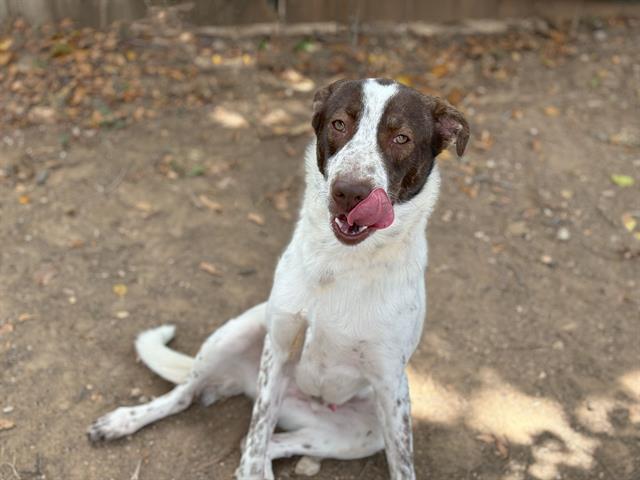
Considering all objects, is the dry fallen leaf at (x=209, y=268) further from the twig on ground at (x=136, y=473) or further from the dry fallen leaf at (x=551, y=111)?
the dry fallen leaf at (x=551, y=111)

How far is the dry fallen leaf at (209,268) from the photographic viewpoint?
15.8 feet

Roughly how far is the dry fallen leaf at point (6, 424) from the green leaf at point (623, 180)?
4.53 m

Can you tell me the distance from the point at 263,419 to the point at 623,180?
3756 millimetres

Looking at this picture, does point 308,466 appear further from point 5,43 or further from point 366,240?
point 5,43

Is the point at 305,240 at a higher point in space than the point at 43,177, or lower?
higher

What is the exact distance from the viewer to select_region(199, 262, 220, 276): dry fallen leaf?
482 centimetres

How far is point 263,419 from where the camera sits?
11.3 ft

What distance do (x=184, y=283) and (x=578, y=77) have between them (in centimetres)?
432

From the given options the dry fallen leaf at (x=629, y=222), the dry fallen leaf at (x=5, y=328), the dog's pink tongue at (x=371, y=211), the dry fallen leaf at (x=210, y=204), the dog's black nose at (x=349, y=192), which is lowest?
the dry fallen leaf at (x=629, y=222)

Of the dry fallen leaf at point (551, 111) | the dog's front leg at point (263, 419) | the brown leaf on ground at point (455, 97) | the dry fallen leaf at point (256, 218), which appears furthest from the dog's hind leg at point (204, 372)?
the dry fallen leaf at point (551, 111)

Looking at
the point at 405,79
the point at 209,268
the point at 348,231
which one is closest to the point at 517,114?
the point at 405,79

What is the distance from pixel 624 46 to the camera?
7.41m

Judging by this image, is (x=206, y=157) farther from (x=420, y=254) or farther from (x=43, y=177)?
(x=420, y=254)

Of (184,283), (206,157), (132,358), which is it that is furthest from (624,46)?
→ (132,358)
